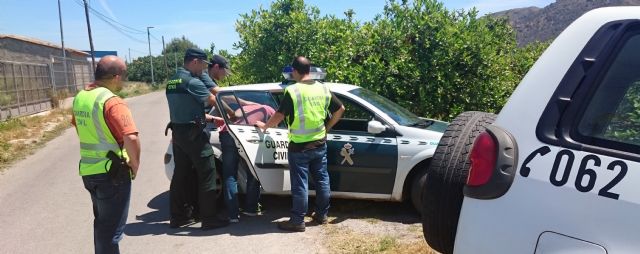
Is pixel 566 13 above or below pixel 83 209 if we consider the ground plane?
above

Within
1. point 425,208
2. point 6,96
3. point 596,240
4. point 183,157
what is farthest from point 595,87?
point 6,96

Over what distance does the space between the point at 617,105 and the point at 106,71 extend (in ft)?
9.90

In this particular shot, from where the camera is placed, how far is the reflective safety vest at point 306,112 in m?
4.59

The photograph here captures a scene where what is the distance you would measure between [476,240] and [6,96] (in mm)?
16961

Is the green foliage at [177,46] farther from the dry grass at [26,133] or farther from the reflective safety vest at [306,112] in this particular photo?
the reflective safety vest at [306,112]

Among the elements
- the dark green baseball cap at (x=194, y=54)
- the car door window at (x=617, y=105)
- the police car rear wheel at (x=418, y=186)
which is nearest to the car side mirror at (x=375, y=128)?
the police car rear wheel at (x=418, y=186)

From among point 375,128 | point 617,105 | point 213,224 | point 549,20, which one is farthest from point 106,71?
point 549,20

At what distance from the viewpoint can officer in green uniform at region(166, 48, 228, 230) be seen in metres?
4.61

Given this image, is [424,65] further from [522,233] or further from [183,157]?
[522,233]

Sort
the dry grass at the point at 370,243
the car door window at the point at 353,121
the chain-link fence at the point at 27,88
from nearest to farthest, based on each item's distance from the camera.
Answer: the dry grass at the point at 370,243, the car door window at the point at 353,121, the chain-link fence at the point at 27,88

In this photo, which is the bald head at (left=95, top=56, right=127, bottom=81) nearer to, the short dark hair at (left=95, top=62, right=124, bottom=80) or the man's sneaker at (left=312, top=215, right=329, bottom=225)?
the short dark hair at (left=95, top=62, right=124, bottom=80)

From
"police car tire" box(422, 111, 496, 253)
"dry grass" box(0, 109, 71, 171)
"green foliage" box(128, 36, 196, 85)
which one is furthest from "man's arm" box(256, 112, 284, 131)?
"green foliage" box(128, 36, 196, 85)

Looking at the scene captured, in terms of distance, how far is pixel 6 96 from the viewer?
15156mm

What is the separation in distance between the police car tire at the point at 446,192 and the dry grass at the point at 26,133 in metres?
8.53
